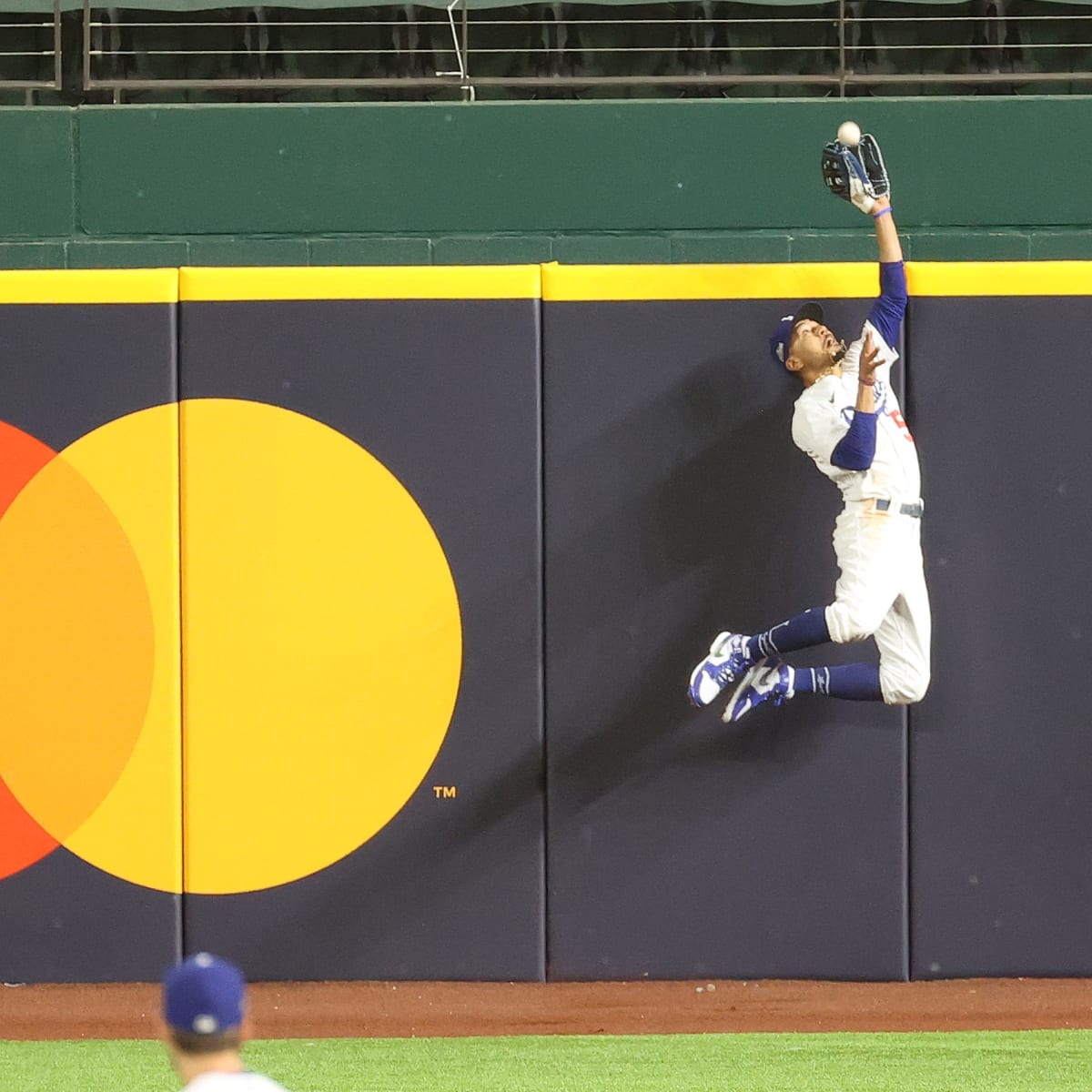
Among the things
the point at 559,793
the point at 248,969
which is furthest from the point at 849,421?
the point at 248,969

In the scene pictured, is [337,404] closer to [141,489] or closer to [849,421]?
[141,489]

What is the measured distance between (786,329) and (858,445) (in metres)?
0.60

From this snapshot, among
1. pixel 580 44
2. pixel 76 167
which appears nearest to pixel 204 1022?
pixel 76 167

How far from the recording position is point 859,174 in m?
5.85

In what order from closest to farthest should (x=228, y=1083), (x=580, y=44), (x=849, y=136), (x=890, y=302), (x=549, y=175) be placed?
1. (x=228, y=1083)
2. (x=849, y=136)
3. (x=890, y=302)
4. (x=549, y=175)
5. (x=580, y=44)

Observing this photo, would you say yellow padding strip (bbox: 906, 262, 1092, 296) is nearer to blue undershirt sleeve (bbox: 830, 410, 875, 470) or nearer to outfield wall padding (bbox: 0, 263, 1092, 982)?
outfield wall padding (bbox: 0, 263, 1092, 982)

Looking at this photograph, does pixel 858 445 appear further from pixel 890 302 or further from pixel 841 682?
pixel 841 682

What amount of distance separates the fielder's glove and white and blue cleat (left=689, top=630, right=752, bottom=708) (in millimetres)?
1612

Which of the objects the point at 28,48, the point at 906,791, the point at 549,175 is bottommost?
the point at 906,791

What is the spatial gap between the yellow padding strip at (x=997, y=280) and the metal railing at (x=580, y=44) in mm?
2346

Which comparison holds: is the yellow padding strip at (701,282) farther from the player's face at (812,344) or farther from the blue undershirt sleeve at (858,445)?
the blue undershirt sleeve at (858,445)

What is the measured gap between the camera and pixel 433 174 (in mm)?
7371

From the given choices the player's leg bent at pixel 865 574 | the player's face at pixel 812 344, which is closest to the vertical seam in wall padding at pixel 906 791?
the player's face at pixel 812 344

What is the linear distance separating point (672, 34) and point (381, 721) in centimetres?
427
